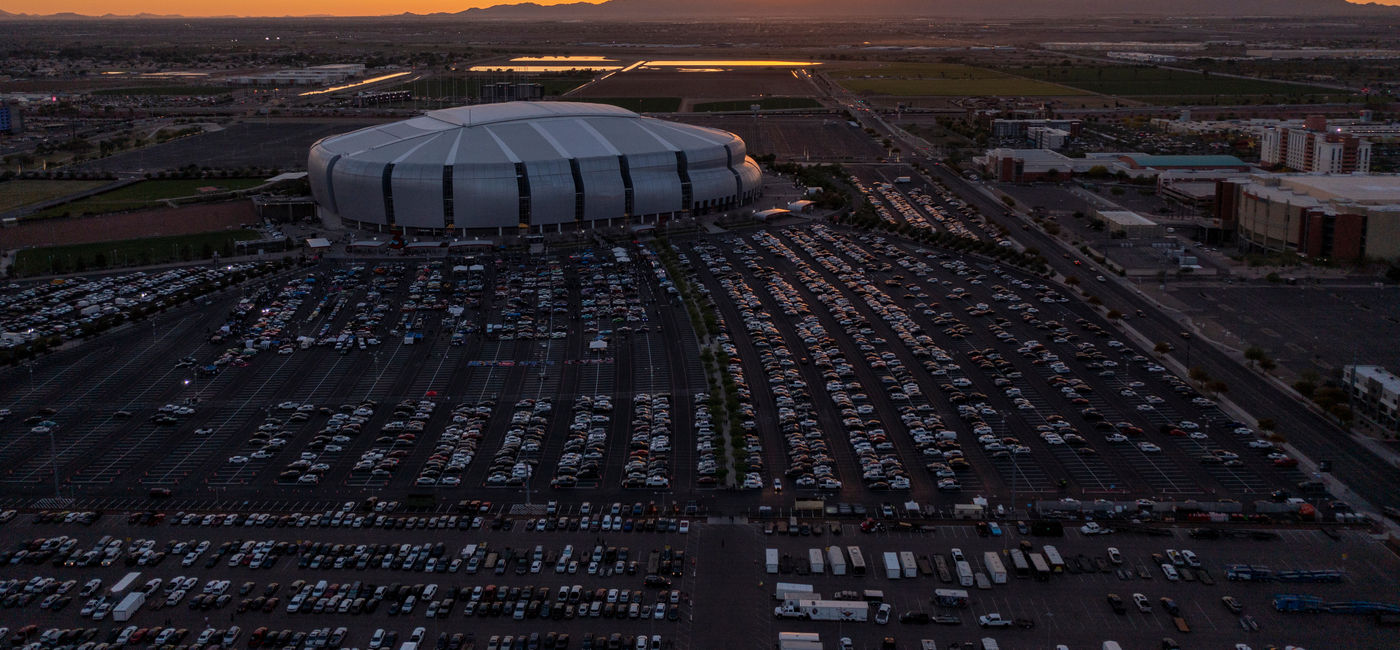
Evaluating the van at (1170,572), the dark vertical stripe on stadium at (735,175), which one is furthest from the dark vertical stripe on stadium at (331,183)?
the van at (1170,572)

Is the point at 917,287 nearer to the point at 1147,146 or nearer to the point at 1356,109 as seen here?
the point at 1147,146

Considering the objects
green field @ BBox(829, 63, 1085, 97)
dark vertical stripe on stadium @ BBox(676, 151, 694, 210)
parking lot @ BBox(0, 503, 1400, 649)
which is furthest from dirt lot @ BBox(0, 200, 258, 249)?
green field @ BBox(829, 63, 1085, 97)

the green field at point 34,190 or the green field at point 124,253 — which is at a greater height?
the green field at point 34,190

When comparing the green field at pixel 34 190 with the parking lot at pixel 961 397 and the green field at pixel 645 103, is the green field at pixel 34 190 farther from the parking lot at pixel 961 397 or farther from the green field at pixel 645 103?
the green field at pixel 645 103

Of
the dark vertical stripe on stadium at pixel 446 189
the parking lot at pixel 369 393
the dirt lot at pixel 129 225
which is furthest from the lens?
the dirt lot at pixel 129 225

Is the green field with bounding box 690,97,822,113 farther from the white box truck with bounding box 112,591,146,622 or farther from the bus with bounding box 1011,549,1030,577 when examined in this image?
the white box truck with bounding box 112,591,146,622

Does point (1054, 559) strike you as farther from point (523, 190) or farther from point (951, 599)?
point (523, 190)

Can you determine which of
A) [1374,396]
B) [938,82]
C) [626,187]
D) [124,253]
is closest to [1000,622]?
[1374,396]
